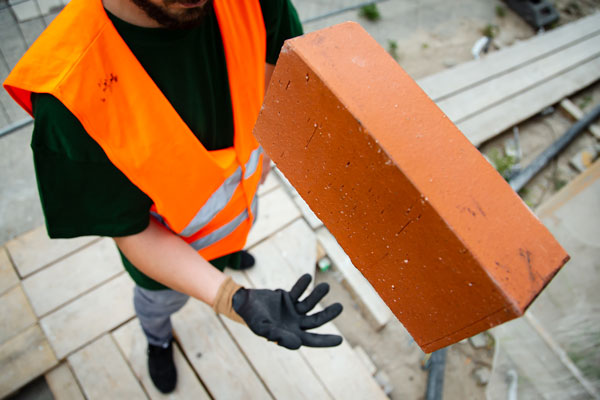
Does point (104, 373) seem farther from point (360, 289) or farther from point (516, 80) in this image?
point (516, 80)

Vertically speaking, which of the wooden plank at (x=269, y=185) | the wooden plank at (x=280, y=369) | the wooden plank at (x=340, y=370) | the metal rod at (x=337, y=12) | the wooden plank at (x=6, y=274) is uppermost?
the metal rod at (x=337, y=12)

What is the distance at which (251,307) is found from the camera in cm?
137

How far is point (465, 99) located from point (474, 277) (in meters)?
3.38

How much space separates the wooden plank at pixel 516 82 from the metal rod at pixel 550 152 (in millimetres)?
464

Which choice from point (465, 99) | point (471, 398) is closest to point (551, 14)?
point (465, 99)

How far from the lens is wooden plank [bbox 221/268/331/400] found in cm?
200

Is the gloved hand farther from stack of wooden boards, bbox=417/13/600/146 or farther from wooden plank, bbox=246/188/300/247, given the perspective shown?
stack of wooden boards, bbox=417/13/600/146

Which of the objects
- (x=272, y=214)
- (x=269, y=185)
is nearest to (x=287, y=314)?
(x=272, y=214)

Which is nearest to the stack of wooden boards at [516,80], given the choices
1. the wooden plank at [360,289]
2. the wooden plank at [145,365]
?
the wooden plank at [360,289]

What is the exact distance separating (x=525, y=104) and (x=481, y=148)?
A: 0.73 m

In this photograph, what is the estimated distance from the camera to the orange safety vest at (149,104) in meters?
0.91

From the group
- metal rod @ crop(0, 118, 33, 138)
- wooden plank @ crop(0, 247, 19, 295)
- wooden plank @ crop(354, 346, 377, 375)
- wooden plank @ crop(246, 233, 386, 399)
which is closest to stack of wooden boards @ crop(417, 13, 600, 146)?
wooden plank @ crop(354, 346, 377, 375)

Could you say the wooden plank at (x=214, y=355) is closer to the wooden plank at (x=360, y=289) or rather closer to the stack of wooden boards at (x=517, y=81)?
the wooden plank at (x=360, y=289)

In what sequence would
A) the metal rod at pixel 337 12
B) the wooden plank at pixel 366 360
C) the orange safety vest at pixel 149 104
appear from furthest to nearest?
the metal rod at pixel 337 12, the wooden plank at pixel 366 360, the orange safety vest at pixel 149 104
